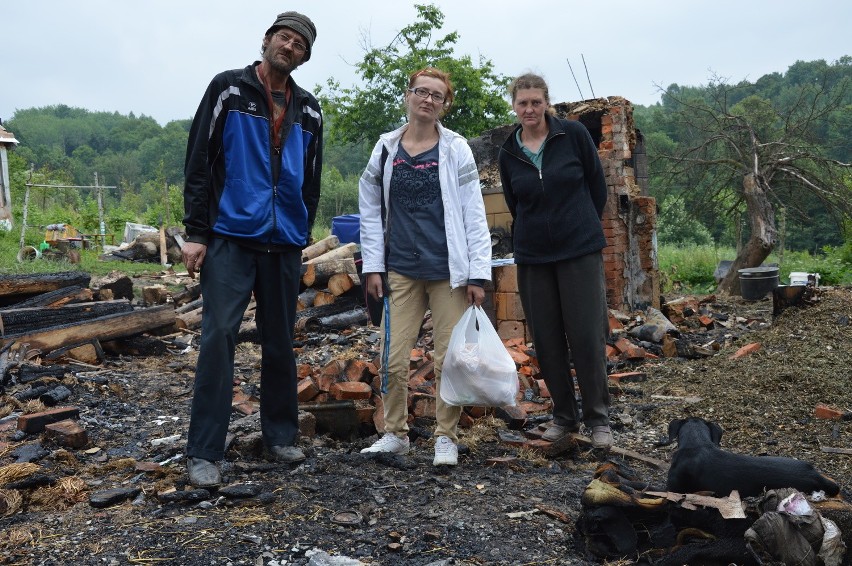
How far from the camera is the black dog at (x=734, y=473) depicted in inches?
112

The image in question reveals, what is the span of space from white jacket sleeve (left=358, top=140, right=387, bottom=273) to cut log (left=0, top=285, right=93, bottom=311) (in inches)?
199

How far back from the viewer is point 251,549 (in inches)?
105

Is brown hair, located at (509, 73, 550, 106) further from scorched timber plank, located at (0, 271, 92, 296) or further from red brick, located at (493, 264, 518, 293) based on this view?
scorched timber plank, located at (0, 271, 92, 296)

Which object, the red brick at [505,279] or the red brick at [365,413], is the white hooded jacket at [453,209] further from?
the red brick at [505,279]

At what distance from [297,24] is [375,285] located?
1.35 metres

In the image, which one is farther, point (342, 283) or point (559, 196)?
point (342, 283)

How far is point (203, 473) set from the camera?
3320 millimetres

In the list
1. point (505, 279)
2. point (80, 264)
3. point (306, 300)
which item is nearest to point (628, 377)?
point (505, 279)

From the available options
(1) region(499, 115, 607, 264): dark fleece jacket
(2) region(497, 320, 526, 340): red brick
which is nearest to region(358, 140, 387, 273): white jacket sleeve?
(1) region(499, 115, 607, 264): dark fleece jacket

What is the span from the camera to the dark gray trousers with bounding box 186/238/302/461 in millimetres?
3420

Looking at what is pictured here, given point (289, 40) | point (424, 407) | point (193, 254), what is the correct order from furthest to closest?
1. point (424, 407)
2. point (289, 40)
3. point (193, 254)

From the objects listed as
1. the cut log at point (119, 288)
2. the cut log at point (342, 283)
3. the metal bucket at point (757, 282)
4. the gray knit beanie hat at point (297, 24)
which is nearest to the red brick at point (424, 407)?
the gray knit beanie hat at point (297, 24)

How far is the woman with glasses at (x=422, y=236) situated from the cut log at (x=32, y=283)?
17.8 feet

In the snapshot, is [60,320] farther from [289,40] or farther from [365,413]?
[289,40]
